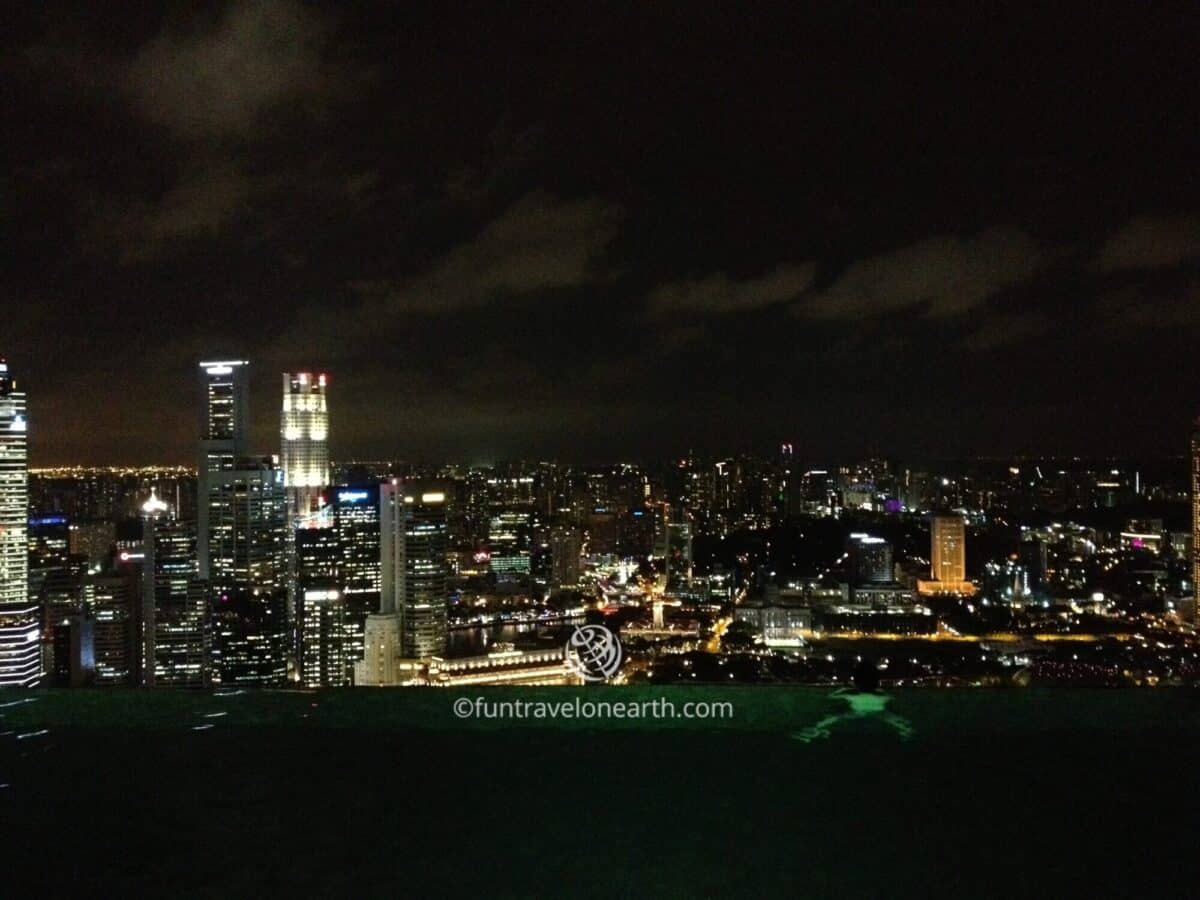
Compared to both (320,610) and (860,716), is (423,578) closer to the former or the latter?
(320,610)

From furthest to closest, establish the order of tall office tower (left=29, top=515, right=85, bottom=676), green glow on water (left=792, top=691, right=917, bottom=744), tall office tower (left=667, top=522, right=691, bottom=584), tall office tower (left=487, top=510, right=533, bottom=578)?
1. tall office tower (left=487, top=510, right=533, bottom=578)
2. tall office tower (left=667, top=522, right=691, bottom=584)
3. tall office tower (left=29, top=515, right=85, bottom=676)
4. green glow on water (left=792, top=691, right=917, bottom=744)

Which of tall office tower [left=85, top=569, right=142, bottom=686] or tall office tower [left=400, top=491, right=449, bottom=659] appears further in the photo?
tall office tower [left=400, top=491, right=449, bottom=659]

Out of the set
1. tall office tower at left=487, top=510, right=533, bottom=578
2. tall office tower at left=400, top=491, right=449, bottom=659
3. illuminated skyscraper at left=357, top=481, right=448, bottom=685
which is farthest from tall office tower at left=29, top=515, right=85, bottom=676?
tall office tower at left=487, top=510, right=533, bottom=578

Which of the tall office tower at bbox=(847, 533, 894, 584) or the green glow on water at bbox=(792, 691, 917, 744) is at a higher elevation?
the green glow on water at bbox=(792, 691, 917, 744)

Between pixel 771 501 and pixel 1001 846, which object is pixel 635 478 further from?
pixel 1001 846

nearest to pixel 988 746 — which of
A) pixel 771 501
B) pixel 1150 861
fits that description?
pixel 1150 861
